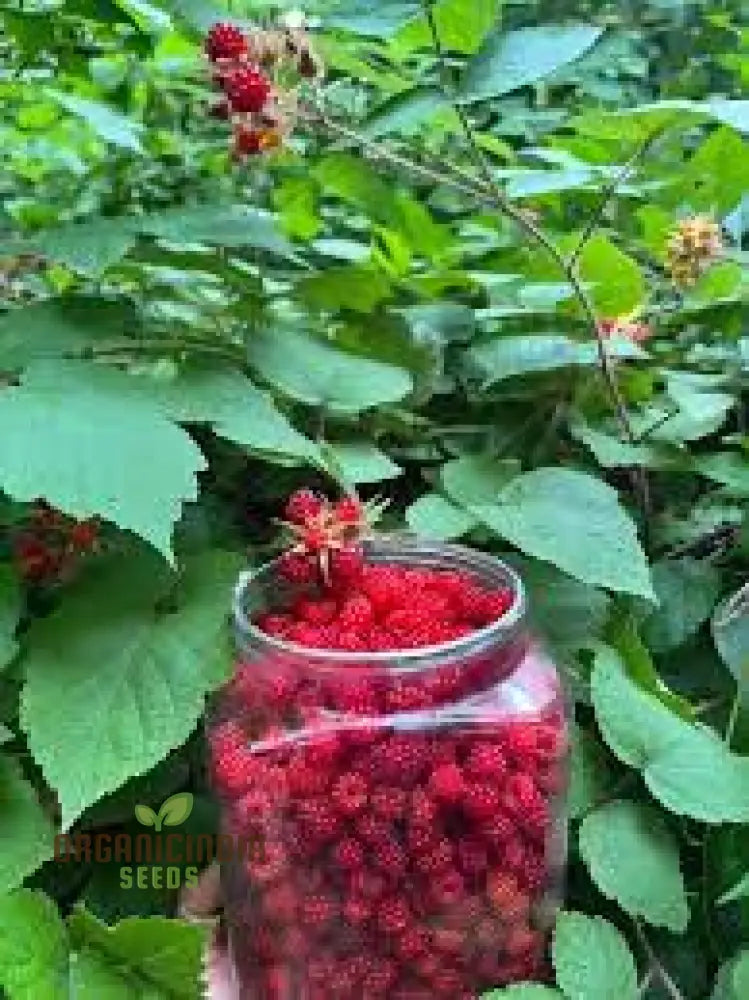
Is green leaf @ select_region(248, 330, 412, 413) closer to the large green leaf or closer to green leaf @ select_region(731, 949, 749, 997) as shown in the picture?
the large green leaf

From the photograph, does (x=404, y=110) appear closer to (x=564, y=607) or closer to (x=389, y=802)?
(x=564, y=607)

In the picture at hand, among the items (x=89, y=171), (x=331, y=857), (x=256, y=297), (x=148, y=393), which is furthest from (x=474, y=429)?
(x=89, y=171)

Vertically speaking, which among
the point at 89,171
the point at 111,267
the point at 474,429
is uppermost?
the point at 111,267

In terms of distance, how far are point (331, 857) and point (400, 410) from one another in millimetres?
375

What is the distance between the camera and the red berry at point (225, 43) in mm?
849

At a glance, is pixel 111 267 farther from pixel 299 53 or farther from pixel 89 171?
pixel 89 171

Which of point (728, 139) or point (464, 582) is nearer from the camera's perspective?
point (464, 582)

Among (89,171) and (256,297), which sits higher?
(256,297)

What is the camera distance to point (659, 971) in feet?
2.33

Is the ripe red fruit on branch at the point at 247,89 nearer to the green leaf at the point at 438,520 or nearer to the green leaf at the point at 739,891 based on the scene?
the green leaf at the point at 438,520

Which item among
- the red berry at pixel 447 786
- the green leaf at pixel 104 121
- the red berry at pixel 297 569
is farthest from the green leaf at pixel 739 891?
the green leaf at pixel 104 121

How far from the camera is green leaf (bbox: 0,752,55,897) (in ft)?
2.29

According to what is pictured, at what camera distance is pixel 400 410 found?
3.26ft

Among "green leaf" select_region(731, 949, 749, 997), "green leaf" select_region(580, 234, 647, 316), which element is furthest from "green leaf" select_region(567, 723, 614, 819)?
"green leaf" select_region(580, 234, 647, 316)
